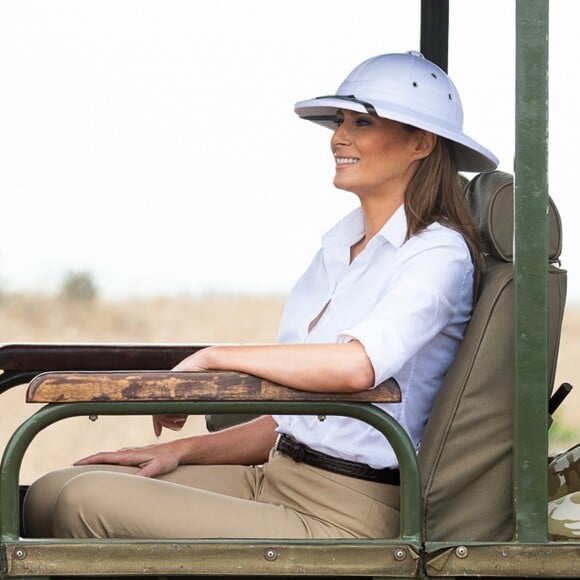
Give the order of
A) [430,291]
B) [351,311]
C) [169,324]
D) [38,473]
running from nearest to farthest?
[430,291] < [351,311] < [38,473] < [169,324]

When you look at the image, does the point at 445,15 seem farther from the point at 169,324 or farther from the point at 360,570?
the point at 169,324

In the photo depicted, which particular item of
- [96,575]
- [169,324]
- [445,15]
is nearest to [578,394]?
[169,324]

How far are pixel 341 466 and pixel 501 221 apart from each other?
681 mm

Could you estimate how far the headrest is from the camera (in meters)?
3.21

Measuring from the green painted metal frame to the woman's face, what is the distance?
73 cm

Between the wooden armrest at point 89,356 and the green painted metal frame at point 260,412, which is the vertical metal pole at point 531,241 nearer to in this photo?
the green painted metal frame at point 260,412

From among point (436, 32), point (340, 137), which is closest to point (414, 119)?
point (340, 137)

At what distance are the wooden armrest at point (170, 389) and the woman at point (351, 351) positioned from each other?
3cm

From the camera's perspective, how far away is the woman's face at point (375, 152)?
341 centimetres

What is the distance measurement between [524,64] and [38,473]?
14.3 m

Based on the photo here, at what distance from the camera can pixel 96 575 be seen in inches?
114

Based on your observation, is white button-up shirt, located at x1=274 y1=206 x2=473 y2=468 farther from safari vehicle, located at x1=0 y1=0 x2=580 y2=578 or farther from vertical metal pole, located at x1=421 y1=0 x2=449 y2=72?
vertical metal pole, located at x1=421 y1=0 x2=449 y2=72

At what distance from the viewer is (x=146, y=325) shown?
25562 mm

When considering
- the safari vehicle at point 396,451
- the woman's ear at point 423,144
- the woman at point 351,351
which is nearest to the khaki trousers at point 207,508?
the woman at point 351,351
